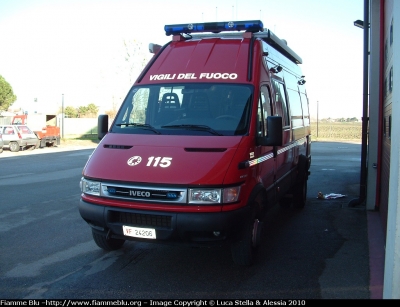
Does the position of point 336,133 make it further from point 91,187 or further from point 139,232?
point 139,232

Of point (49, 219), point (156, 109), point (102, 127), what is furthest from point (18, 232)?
point (156, 109)

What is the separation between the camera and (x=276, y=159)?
6.56 metres

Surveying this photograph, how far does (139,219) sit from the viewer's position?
4941mm

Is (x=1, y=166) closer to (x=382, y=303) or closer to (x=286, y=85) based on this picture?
(x=286, y=85)

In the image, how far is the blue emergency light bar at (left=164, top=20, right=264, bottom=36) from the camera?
21.4ft

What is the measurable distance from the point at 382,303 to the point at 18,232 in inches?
226

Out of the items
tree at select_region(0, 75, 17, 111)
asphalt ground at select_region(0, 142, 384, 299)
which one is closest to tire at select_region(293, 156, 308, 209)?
asphalt ground at select_region(0, 142, 384, 299)

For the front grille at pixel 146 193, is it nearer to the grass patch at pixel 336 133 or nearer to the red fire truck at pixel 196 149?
the red fire truck at pixel 196 149

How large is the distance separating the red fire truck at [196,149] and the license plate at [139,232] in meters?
0.01

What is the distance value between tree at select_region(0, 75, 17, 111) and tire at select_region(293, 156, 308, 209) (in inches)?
2406

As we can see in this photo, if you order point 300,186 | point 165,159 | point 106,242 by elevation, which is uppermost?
point 165,159

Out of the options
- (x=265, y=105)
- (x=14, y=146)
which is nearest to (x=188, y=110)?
(x=265, y=105)

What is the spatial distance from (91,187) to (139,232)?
83 cm

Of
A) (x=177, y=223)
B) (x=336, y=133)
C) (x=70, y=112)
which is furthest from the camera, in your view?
(x=70, y=112)
